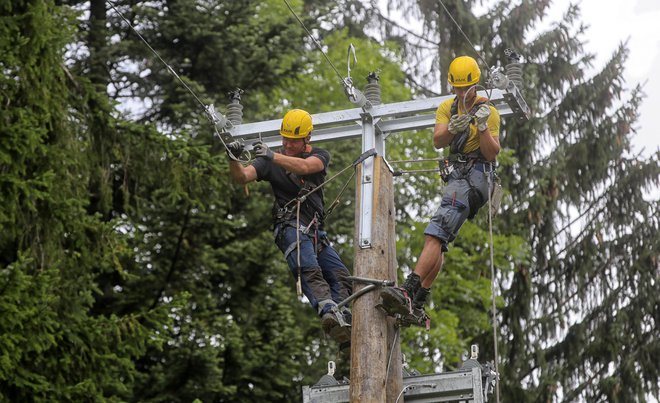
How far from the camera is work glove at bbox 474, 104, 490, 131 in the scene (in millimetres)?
8670

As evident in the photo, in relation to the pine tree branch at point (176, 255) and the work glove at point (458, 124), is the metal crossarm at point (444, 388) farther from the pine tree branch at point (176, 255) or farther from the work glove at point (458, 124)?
the pine tree branch at point (176, 255)

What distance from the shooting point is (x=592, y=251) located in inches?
950

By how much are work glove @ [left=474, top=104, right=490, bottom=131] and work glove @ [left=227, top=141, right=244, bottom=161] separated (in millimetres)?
1613

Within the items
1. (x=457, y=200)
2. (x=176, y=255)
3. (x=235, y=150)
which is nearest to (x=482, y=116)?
(x=457, y=200)

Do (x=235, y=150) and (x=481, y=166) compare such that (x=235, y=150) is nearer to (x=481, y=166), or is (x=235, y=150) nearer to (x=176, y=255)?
(x=481, y=166)

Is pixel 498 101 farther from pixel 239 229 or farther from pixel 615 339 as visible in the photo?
pixel 615 339

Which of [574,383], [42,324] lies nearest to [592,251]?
[574,383]

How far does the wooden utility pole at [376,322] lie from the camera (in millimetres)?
8352

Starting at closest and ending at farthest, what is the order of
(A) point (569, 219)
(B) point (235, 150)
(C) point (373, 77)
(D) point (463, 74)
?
(B) point (235, 150) → (D) point (463, 74) → (C) point (373, 77) → (A) point (569, 219)

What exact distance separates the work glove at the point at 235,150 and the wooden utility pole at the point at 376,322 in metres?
0.86

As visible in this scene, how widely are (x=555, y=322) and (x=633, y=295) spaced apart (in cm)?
161

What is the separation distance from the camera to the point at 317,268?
9.21 meters

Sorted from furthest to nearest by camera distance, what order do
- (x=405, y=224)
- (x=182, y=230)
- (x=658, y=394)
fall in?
(x=658, y=394) < (x=405, y=224) < (x=182, y=230)

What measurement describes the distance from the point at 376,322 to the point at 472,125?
5.06 feet
